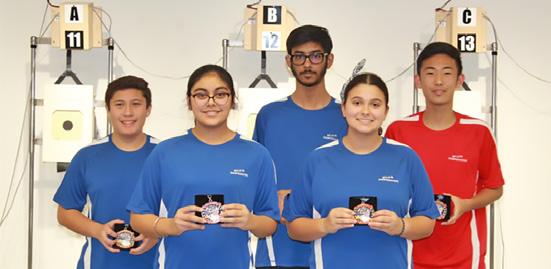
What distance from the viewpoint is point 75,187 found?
8.98 ft

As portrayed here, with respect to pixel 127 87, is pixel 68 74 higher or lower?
higher

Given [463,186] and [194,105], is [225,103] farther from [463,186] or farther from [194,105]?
[463,186]

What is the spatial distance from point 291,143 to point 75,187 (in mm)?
932

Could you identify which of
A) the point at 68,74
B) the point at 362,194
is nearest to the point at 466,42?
the point at 362,194

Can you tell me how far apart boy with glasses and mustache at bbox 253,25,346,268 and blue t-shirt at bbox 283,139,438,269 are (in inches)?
15.8

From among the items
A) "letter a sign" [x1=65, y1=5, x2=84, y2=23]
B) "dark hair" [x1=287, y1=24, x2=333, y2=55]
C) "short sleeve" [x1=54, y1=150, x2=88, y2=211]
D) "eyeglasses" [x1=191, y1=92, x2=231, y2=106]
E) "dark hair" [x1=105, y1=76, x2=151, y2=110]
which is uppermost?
"letter a sign" [x1=65, y1=5, x2=84, y2=23]

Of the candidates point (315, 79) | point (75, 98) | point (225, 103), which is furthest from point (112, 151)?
point (75, 98)

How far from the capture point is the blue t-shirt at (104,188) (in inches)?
103

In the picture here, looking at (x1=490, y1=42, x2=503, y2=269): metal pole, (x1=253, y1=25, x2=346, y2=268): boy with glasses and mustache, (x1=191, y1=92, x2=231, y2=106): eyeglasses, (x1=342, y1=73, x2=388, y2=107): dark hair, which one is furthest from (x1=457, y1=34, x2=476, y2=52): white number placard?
(x1=191, y1=92, x2=231, y2=106): eyeglasses

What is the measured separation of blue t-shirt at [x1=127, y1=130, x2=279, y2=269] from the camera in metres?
2.26

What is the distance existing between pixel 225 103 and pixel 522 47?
3245mm

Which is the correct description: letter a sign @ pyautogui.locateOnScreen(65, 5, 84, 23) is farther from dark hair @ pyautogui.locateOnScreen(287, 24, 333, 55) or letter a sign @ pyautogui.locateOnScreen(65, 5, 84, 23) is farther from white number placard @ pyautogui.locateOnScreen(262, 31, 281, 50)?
dark hair @ pyautogui.locateOnScreen(287, 24, 333, 55)

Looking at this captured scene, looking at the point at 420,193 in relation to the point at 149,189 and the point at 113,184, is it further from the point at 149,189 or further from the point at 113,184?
the point at 113,184

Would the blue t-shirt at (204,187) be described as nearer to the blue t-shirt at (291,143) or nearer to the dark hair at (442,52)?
the blue t-shirt at (291,143)
